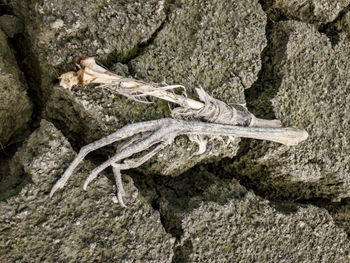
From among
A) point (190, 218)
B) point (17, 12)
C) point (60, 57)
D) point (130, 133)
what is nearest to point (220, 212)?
point (190, 218)

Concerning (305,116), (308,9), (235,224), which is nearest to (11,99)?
(235,224)

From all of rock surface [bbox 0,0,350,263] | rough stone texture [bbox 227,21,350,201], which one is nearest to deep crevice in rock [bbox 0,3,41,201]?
rock surface [bbox 0,0,350,263]

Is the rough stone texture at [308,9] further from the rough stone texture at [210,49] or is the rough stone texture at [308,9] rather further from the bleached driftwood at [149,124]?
the bleached driftwood at [149,124]

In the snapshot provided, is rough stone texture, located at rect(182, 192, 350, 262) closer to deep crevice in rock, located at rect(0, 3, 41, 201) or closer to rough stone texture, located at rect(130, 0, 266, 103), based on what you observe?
rough stone texture, located at rect(130, 0, 266, 103)

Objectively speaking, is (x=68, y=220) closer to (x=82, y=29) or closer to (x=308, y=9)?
(x=82, y=29)

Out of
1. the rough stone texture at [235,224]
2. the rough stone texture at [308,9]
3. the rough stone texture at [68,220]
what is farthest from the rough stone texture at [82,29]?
the rough stone texture at [308,9]

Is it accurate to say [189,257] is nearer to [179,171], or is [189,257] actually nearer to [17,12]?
[179,171]
